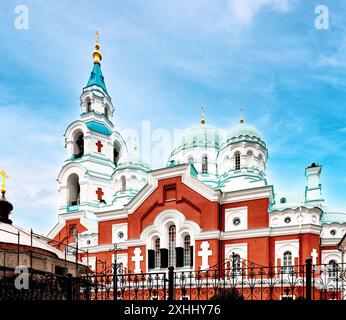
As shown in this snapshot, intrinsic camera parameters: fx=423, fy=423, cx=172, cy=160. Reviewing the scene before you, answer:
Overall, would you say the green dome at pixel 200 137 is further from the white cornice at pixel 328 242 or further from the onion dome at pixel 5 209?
the onion dome at pixel 5 209

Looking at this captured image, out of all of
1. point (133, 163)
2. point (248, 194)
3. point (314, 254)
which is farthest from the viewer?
point (133, 163)

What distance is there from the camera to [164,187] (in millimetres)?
27781

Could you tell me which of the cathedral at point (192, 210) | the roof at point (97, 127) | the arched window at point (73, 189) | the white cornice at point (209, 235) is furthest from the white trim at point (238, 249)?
the roof at point (97, 127)

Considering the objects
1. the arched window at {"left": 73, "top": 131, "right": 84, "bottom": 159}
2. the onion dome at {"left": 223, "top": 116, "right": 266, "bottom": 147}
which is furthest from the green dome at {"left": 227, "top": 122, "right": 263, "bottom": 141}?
the arched window at {"left": 73, "top": 131, "right": 84, "bottom": 159}

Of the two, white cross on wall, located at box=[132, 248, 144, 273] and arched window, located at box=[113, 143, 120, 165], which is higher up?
arched window, located at box=[113, 143, 120, 165]

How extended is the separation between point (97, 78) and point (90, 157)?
9029mm

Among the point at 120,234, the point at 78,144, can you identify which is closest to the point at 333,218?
the point at 120,234

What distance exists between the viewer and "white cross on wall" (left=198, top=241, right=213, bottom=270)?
82.3ft

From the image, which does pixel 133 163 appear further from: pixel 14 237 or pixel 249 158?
pixel 14 237

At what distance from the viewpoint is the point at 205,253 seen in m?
25.2

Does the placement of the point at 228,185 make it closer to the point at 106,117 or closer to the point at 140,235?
the point at 140,235

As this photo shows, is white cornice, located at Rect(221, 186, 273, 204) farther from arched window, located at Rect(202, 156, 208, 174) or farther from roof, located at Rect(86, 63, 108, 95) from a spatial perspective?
roof, located at Rect(86, 63, 108, 95)

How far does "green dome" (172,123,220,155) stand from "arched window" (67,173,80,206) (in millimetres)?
9019

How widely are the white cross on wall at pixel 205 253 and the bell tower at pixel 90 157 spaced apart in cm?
1229
